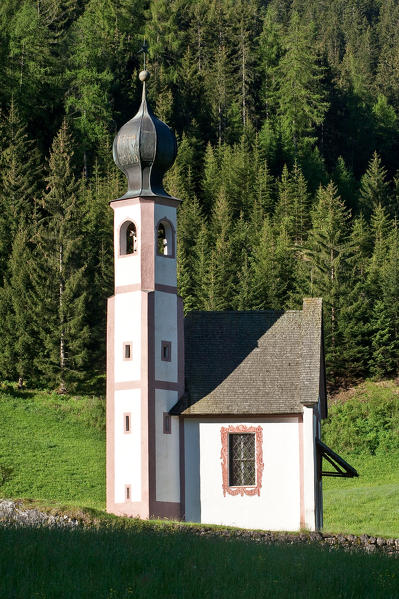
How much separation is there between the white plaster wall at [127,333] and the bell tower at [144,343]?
0.09 feet

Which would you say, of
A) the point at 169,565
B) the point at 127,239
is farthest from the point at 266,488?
the point at 169,565

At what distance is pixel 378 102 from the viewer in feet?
400

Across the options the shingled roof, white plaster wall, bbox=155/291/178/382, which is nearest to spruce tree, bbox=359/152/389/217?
the shingled roof

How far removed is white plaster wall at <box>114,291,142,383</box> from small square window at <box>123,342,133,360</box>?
71 millimetres

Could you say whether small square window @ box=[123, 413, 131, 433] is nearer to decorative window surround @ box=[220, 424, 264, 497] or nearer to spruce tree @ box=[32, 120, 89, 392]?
decorative window surround @ box=[220, 424, 264, 497]

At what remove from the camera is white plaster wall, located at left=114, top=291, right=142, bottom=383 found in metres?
35.8

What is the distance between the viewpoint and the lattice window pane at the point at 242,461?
35.6 meters

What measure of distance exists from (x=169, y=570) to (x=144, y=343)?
16.7m

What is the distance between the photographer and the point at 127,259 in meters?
36.9

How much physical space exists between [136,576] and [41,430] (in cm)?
3365

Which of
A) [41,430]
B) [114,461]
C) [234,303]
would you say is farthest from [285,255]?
[114,461]

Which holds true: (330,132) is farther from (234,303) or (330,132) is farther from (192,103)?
(234,303)

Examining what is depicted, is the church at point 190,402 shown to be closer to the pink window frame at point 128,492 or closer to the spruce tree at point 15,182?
the pink window frame at point 128,492

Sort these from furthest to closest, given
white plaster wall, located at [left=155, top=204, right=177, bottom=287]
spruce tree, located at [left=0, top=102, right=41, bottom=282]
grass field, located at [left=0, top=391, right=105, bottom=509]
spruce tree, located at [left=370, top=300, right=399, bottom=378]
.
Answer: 1. spruce tree, located at [left=0, top=102, right=41, bottom=282]
2. spruce tree, located at [left=370, top=300, right=399, bottom=378]
3. grass field, located at [left=0, top=391, right=105, bottom=509]
4. white plaster wall, located at [left=155, top=204, right=177, bottom=287]
